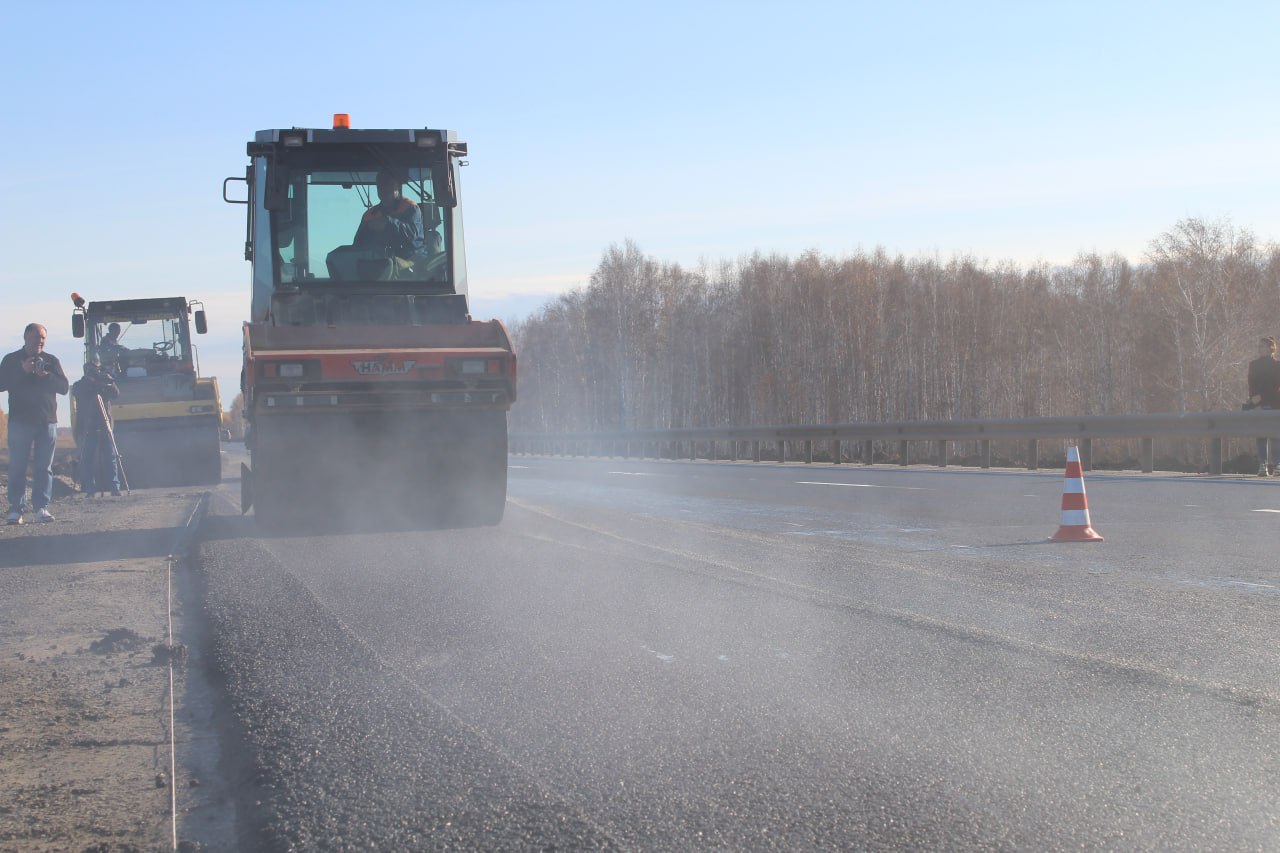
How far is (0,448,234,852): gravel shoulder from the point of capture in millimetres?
3119

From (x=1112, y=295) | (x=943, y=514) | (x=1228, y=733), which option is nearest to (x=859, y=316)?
(x=1112, y=295)

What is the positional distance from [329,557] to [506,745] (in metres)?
4.86

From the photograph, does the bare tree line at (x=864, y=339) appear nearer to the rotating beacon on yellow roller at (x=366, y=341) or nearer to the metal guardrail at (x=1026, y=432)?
the metal guardrail at (x=1026, y=432)

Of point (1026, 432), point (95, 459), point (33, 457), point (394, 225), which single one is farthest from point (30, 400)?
point (1026, 432)

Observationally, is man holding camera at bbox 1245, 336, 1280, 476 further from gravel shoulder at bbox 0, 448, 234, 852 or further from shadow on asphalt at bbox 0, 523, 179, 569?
gravel shoulder at bbox 0, 448, 234, 852

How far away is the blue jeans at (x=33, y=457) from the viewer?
1171cm

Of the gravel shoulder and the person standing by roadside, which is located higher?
the person standing by roadside

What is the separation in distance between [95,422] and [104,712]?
13.4 metres

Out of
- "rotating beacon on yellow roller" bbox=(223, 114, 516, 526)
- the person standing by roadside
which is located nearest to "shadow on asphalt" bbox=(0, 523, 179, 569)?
"rotating beacon on yellow roller" bbox=(223, 114, 516, 526)

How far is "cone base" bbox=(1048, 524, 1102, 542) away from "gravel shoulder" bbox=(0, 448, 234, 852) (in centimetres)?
596

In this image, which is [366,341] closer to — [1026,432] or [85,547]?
[85,547]

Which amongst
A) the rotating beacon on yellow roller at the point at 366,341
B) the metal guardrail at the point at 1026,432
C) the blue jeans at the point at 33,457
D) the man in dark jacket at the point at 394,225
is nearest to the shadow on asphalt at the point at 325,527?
the rotating beacon on yellow roller at the point at 366,341

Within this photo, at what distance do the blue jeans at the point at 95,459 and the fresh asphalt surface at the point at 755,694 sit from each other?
949 centimetres

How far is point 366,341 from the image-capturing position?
953 cm
